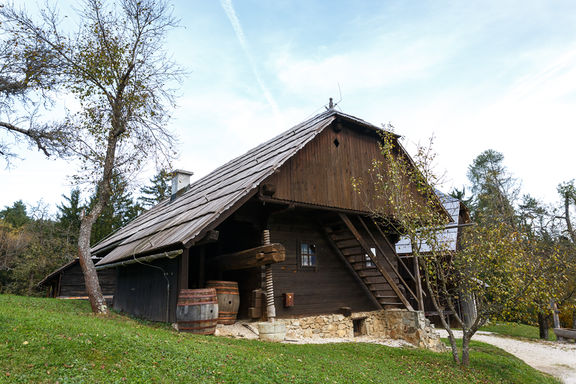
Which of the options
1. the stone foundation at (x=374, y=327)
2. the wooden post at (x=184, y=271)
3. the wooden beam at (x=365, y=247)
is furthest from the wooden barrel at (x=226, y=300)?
the wooden beam at (x=365, y=247)

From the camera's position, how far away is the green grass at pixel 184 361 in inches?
180

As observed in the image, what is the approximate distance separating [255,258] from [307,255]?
3454 millimetres

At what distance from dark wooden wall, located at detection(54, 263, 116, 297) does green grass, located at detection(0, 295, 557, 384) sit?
15.7 meters

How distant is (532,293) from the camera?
7.78 meters

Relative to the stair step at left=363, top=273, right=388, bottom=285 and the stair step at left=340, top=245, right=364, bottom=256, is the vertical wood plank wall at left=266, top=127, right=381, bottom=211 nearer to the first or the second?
the stair step at left=340, top=245, right=364, bottom=256

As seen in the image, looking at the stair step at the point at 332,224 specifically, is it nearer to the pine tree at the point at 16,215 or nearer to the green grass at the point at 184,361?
the green grass at the point at 184,361

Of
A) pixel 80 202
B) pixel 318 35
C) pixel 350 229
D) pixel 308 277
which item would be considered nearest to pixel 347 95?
pixel 318 35

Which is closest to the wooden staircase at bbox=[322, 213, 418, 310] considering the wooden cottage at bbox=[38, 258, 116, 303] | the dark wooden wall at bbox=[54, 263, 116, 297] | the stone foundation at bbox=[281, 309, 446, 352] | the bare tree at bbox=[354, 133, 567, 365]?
the stone foundation at bbox=[281, 309, 446, 352]

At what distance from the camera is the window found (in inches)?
464

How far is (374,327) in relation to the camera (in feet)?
41.5

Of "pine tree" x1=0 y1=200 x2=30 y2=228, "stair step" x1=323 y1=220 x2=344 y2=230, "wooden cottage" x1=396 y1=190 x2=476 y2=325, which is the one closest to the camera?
"stair step" x1=323 y1=220 x2=344 y2=230

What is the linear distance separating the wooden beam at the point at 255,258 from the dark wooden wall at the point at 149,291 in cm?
137

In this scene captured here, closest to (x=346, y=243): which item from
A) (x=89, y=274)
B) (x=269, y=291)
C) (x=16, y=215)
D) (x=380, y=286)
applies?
(x=380, y=286)

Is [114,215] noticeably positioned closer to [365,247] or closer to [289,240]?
[289,240]
